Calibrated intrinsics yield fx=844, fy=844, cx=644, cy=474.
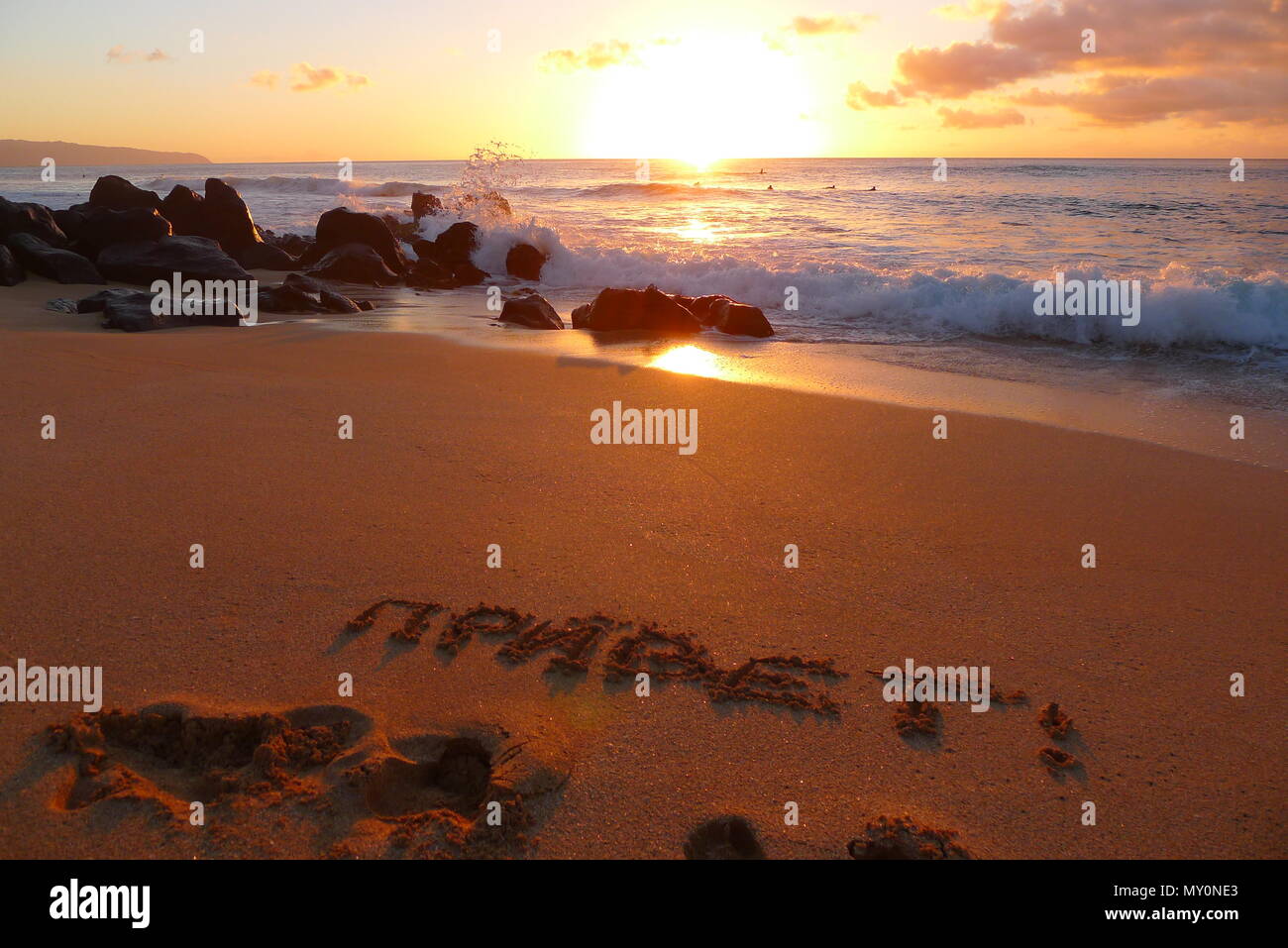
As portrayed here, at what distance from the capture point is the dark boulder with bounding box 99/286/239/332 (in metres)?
8.30

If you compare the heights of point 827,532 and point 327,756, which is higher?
point 827,532

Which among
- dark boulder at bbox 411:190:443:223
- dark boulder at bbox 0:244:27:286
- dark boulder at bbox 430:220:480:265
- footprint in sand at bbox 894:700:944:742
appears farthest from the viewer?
dark boulder at bbox 411:190:443:223

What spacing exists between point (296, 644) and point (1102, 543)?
3.55 m

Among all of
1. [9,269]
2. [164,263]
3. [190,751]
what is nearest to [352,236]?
[164,263]

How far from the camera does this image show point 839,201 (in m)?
35.3

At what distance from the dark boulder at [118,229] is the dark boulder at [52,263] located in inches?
53.2

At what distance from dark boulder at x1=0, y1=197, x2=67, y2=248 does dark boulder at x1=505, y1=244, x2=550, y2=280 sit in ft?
25.0

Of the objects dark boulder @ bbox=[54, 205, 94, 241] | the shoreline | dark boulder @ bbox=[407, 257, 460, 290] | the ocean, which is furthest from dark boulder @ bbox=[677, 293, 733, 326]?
dark boulder @ bbox=[54, 205, 94, 241]

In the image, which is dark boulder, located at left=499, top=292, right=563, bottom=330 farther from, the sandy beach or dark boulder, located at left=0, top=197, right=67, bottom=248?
dark boulder, located at left=0, top=197, right=67, bottom=248

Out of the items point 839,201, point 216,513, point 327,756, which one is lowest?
point 327,756

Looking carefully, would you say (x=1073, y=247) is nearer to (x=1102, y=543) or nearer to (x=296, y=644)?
(x=1102, y=543)

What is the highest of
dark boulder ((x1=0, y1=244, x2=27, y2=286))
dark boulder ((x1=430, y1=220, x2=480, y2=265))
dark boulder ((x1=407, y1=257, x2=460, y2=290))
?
dark boulder ((x1=430, y1=220, x2=480, y2=265))
